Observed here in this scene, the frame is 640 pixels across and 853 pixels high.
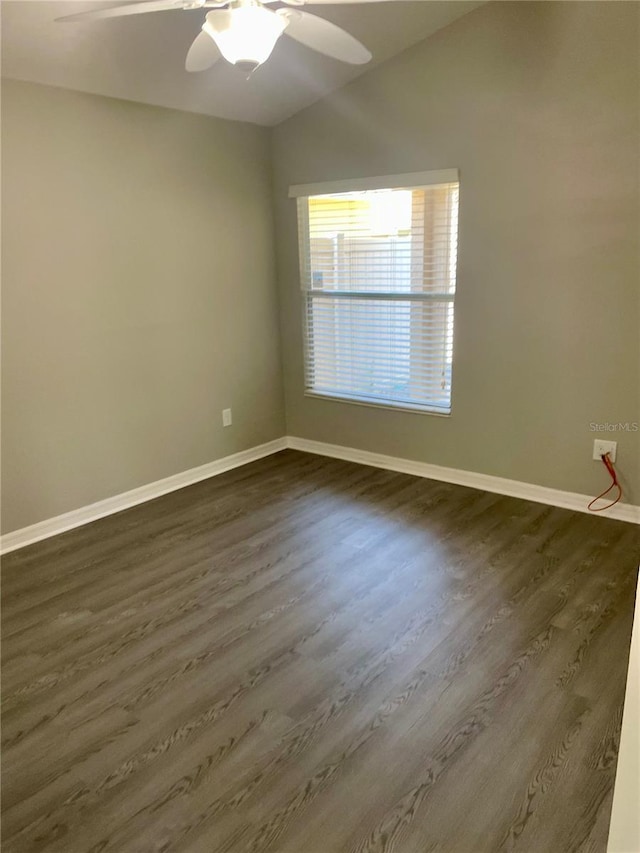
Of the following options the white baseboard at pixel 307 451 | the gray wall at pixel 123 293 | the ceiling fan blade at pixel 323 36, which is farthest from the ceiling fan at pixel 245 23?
the white baseboard at pixel 307 451

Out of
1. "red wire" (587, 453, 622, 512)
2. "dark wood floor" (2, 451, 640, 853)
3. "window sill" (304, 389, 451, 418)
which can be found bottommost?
"dark wood floor" (2, 451, 640, 853)

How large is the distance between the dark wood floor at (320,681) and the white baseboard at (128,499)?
116 millimetres

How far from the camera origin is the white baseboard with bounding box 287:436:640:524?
3346 millimetres

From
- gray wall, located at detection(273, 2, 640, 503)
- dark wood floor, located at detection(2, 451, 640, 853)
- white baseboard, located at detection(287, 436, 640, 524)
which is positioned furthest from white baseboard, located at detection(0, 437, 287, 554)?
gray wall, located at detection(273, 2, 640, 503)

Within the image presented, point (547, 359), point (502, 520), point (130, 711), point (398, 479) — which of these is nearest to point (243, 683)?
point (130, 711)

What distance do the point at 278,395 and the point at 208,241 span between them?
1234 millimetres

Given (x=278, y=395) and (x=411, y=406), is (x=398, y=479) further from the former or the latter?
(x=278, y=395)

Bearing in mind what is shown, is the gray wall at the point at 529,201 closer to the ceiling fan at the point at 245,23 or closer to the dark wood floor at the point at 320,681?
the dark wood floor at the point at 320,681

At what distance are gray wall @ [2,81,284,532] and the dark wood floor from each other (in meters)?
0.54

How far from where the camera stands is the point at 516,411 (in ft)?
11.7

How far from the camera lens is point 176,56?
9.81 feet

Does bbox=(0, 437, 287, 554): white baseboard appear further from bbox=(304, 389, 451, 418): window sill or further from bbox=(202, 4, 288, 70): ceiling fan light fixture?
bbox=(202, 4, 288, 70): ceiling fan light fixture

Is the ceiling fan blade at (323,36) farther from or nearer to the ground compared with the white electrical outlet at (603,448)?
farther from the ground

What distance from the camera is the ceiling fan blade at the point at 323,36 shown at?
193 centimetres
